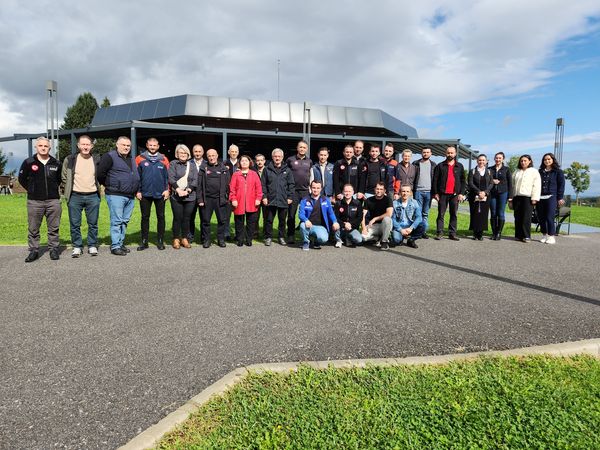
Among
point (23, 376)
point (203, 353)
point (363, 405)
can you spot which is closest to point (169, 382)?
point (203, 353)

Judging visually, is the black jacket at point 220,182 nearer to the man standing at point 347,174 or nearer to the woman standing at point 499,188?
the man standing at point 347,174

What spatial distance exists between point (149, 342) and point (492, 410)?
2642mm

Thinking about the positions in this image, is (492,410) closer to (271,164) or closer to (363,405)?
(363,405)

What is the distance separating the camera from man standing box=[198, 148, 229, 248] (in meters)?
8.08

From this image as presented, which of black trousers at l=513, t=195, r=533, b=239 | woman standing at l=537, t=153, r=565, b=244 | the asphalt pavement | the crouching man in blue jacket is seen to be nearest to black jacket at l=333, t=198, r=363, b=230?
the crouching man in blue jacket

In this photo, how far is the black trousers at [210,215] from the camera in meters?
8.09

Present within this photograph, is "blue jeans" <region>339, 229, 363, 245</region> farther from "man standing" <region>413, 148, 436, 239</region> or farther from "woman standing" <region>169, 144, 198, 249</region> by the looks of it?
"woman standing" <region>169, 144, 198, 249</region>

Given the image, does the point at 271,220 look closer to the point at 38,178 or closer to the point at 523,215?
the point at 38,178

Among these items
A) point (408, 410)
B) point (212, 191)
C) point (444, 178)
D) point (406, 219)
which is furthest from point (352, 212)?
point (408, 410)

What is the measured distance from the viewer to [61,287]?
5047mm

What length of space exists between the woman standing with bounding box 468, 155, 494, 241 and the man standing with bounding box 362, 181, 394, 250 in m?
2.49

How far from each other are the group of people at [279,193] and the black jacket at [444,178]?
0.02 metres

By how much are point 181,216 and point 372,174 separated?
166 inches

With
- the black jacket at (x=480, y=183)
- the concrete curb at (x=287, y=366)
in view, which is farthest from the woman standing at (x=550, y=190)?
the concrete curb at (x=287, y=366)
